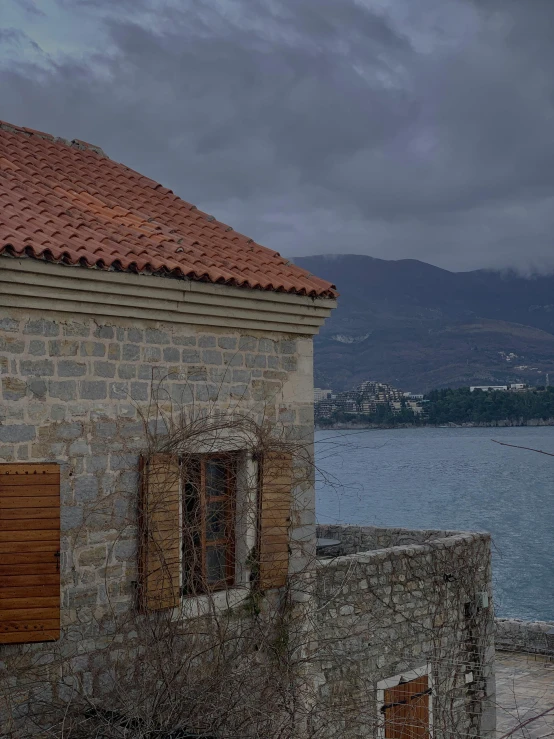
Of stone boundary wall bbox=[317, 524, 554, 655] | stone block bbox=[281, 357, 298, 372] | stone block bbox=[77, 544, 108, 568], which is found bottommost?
stone boundary wall bbox=[317, 524, 554, 655]

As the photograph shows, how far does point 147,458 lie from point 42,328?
1.57m

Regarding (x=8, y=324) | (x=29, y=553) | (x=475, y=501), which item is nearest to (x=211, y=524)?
(x=29, y=553)

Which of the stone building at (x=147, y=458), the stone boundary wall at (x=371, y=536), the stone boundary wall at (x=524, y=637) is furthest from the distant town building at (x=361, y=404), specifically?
the stone building at (x=147, y=458)

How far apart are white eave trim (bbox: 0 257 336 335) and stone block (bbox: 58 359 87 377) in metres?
0.44

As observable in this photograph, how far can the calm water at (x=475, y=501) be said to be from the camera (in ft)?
154

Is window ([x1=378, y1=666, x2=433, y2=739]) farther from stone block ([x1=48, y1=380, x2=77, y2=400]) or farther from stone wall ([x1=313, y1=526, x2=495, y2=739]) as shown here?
stone block ([x1=48, y1=380, x2=77, y2=400])

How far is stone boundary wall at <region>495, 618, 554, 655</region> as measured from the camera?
858 inches

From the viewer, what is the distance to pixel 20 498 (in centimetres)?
765

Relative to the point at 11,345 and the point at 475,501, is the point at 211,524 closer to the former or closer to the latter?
the point at 11,345

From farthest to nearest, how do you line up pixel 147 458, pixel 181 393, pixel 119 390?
1. pixel 181 393
2. pixel 147 458
3. pixel 119 390

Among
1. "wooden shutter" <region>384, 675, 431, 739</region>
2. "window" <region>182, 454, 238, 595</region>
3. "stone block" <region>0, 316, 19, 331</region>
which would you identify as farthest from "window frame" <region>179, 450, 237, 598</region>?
"wooden shutter" <region>384, 675, 431, 739</region>

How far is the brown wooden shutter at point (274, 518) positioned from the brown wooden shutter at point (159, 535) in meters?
1.16

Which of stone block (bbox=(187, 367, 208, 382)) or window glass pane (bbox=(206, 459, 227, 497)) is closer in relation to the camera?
stone block (bbox=(187, 367, 208, 382))

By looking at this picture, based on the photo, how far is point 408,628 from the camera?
12.0 metres
